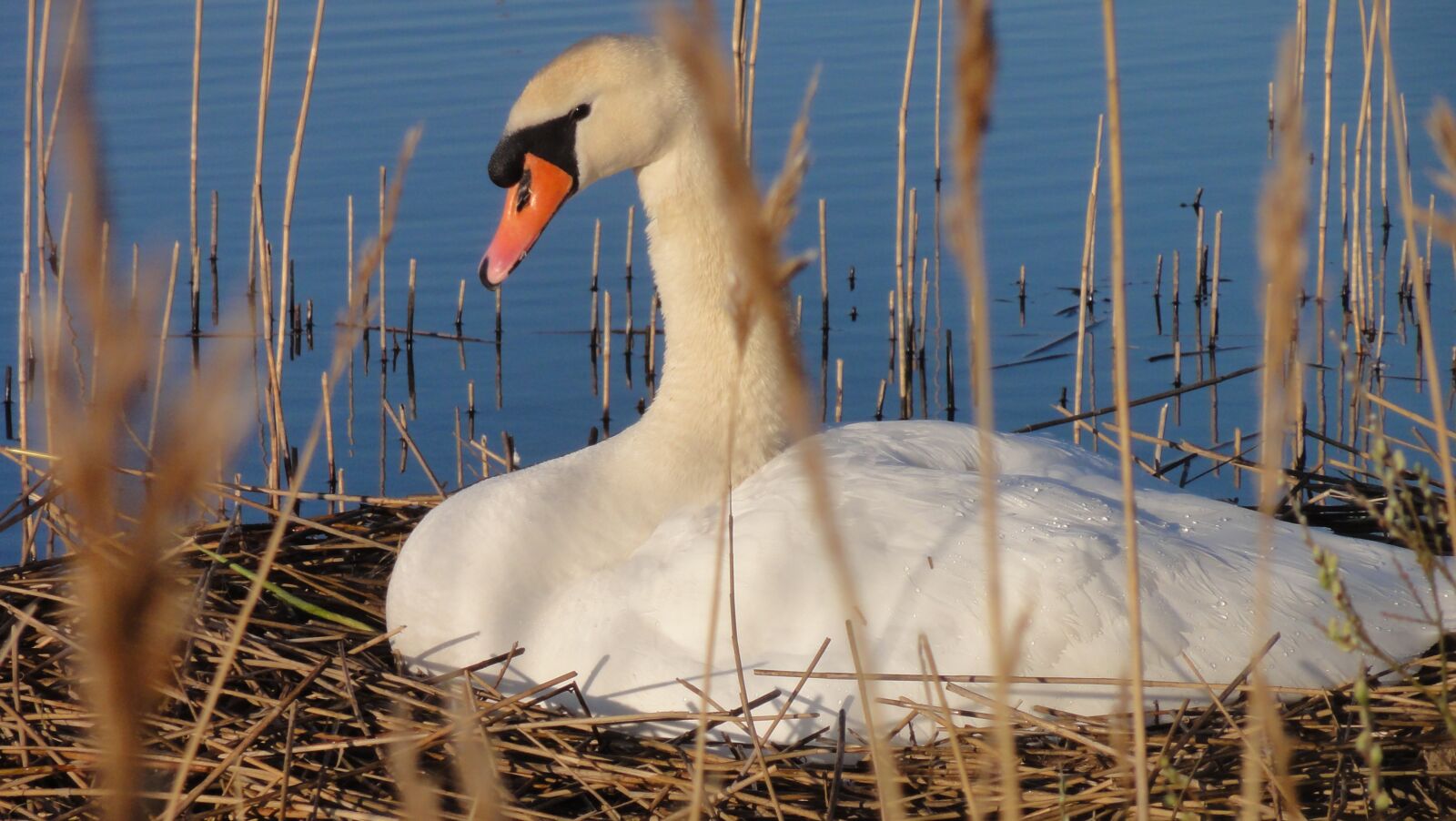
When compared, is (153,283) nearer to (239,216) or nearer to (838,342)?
(838,342)

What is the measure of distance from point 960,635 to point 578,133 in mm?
1562

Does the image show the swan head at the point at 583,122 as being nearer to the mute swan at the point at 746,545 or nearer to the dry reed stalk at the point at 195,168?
the mute swan at the point at 746,545

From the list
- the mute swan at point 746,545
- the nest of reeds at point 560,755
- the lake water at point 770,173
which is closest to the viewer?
the nest of reeds at point 560,755

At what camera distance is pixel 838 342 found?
28.2 feet

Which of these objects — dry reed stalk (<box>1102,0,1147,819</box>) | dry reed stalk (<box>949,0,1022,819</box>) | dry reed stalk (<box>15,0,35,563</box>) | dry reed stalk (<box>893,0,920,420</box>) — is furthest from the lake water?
dry reed stalk (<box>949,0,1022,819</box>)

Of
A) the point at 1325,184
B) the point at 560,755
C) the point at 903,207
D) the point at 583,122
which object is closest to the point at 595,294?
Result: the point at 903,207

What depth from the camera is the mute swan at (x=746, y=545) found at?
3084mm

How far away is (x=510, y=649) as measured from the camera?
3496 millimetres

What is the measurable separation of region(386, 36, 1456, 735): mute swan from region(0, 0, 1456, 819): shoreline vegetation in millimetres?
74

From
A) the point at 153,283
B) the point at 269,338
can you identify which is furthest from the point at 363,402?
the point at 153,283

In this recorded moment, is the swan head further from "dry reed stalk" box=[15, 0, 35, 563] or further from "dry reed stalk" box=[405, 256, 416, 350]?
"dry reed stalk" box=[405, 256, 416, 350]

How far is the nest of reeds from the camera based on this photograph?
9.37 ft

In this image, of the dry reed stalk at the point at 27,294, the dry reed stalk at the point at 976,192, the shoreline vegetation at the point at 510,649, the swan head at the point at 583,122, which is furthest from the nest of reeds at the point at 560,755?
the dry reed stalk at the point at 27,294

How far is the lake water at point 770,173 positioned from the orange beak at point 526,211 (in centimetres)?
335
